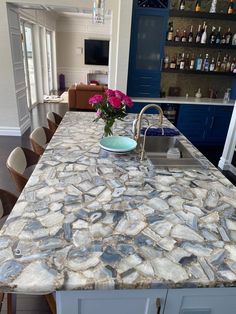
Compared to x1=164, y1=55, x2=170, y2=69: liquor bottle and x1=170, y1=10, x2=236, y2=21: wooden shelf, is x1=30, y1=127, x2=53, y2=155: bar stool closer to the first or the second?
x1=164, y1=55, x2=170, y2=69: liquor bottle

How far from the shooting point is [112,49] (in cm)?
397

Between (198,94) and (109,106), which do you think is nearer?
(109,106)

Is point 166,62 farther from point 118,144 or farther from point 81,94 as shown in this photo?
point 118,144

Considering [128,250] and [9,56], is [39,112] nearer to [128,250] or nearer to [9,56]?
[9,56]

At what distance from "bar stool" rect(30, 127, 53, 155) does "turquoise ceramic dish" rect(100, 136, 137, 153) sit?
1.92 ft

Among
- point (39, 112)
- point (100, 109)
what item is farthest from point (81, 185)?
point (39, 112)

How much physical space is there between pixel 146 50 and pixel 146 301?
3.77 m

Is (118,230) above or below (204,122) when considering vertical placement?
above

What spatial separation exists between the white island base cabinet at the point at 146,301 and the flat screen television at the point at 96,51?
9979 mm

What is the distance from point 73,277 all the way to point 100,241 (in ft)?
0.59

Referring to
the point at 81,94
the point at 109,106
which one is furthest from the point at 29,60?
the point at 109,106

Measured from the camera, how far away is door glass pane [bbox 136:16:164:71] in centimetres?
367

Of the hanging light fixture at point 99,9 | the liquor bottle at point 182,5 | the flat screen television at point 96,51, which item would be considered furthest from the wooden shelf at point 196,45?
the flat screen television at point 96,51

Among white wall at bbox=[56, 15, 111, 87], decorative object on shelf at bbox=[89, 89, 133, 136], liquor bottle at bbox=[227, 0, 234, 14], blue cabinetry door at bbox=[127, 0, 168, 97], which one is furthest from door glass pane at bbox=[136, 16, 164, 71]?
white wall at bbox=[56, 15, 111, 87]
